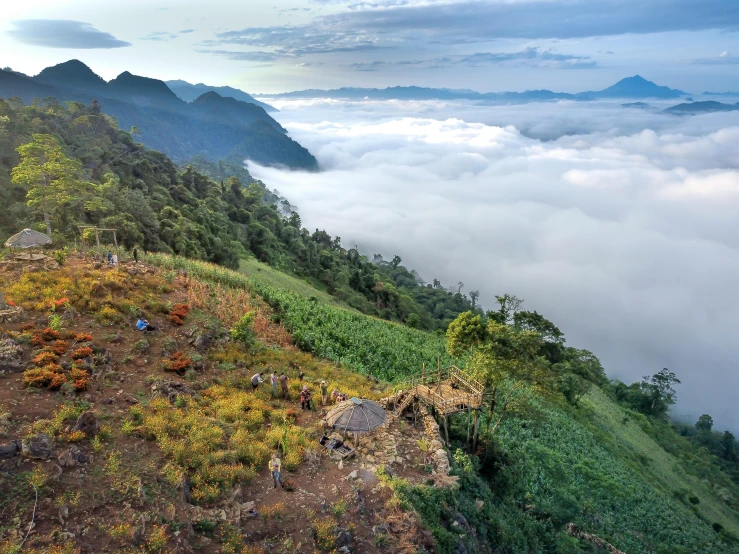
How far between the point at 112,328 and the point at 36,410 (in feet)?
22.3

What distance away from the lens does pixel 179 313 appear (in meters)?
23.5

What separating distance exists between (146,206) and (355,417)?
45408 millimetres

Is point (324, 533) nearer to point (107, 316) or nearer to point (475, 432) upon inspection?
point (475, 432)

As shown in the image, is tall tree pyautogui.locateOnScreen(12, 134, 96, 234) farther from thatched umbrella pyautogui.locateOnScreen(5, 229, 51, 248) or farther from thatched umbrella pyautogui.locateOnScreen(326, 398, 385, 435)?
thatched umbrella pyautogui.locateOnScreen(326, 398, 385, 435)

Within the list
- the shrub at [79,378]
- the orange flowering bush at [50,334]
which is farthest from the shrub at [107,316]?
the shrub at [79,378]

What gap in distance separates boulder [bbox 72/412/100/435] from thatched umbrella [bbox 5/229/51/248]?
15200 mm

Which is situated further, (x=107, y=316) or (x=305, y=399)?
(x=107, y=316)

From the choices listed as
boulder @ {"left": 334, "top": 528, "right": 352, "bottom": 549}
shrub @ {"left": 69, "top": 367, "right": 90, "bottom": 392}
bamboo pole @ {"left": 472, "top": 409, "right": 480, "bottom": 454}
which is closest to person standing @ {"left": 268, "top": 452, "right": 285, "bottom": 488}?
boulder @ {"left": 334, "top": 528, "right": 352, "bottom": 549}

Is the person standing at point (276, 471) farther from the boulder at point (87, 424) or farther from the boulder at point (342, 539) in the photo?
the boulder at point (87, 424)

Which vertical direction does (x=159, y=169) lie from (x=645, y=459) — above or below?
above

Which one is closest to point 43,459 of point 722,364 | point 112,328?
point 112,328

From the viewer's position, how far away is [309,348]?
29.2m

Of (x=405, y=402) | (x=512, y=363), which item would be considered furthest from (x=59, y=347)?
(x=512, y=363)

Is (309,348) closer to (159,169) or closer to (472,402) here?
(472,402)
